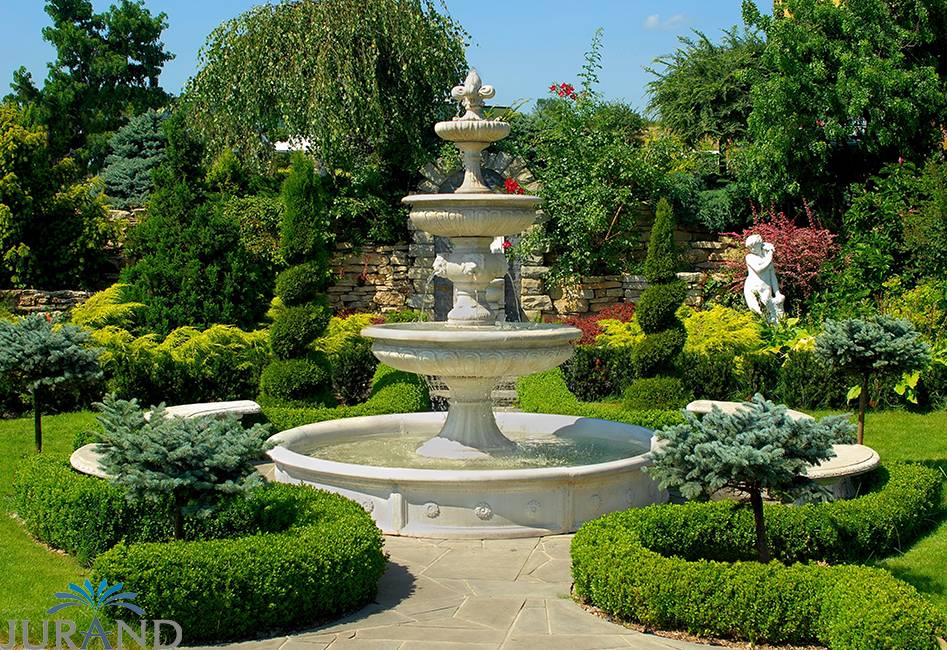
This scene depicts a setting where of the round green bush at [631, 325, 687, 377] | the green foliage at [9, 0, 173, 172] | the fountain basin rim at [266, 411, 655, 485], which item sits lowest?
the fountain basin rim at [266, 411, 655, 485]

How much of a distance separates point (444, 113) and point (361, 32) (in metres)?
2.23

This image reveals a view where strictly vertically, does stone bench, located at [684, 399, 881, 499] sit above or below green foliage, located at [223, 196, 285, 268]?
below

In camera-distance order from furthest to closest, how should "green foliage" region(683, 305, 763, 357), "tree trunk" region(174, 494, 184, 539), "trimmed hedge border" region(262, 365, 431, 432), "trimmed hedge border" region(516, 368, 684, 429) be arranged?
"green foliage" region(683, 305, 763, 357) → "trimmed hedge border" region(262, 365, 431, 432) → "trimmed hedge border" region(516, 368, 684, 429) → "tree trunk" region(174, 494, 184, 539)

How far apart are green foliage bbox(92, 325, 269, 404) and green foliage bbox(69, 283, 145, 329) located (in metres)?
0.89

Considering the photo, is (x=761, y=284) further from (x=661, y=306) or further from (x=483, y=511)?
(x=483, y=511)

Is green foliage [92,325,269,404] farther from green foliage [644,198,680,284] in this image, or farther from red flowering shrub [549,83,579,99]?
red flowering shrub [549,83,579,99]

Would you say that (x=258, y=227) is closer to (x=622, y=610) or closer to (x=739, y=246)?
(x=739, y=246)

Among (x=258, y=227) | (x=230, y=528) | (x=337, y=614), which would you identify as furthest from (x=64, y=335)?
(x=258, y=227)

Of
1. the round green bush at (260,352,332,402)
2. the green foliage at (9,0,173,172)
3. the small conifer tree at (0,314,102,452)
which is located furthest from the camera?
the green foliage at (9,0,173,172)

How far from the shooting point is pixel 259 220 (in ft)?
64.2

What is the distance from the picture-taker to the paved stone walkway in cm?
624

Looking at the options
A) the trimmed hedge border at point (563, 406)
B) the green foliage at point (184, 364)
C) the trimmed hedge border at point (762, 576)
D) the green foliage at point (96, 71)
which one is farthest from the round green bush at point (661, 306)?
the green foliage at point (96, 71)

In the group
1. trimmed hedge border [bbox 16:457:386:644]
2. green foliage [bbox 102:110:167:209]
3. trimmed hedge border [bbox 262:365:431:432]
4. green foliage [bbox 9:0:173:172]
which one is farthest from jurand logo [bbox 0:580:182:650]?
green foliage [bbox 9:0:173:172]

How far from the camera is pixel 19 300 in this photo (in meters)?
17.2
